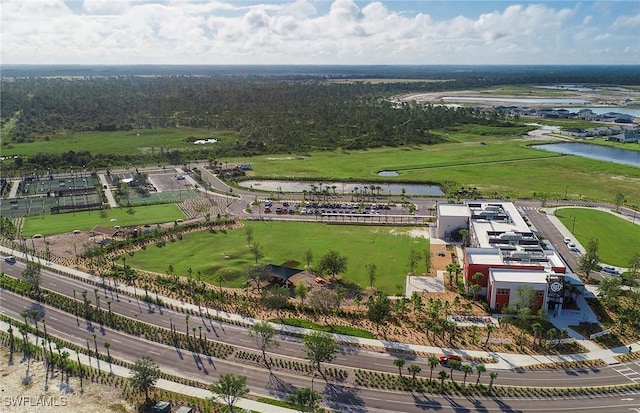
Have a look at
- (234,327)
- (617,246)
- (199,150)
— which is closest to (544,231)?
(617,246)

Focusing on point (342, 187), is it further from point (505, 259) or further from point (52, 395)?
point (52, 395)

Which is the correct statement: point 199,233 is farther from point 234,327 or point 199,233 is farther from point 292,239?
point 234,327

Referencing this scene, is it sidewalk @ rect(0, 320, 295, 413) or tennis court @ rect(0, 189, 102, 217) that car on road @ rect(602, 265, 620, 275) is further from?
tennis court @ rect(0, 189, 102, 217)

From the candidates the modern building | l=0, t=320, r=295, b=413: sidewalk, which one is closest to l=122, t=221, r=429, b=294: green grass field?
the modern building

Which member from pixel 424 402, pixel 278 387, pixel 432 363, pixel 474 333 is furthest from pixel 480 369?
pixel 278 387

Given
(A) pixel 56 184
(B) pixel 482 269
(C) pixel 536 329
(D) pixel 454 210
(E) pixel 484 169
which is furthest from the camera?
(E) pixel 484 169

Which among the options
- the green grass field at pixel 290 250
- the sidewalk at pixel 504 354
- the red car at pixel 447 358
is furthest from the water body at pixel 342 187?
the red car at pixel 447 358
